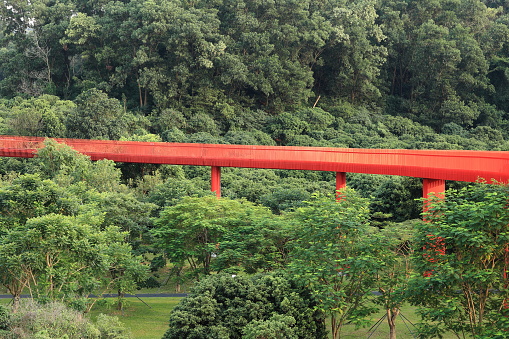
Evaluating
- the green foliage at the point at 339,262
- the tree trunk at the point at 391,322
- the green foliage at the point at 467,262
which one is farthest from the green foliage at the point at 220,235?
the green foliage at the point at 467,262

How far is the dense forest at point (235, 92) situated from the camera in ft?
108

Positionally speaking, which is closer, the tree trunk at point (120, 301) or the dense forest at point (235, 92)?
the tree trunk at point (120, 301)

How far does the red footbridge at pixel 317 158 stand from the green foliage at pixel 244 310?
252 inches

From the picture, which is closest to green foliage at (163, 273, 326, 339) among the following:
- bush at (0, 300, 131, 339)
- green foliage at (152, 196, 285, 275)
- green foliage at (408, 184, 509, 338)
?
bush at (0, 300, 131, 339)

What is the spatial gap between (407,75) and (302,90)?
14.8 metres

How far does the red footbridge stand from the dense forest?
1.44 meters

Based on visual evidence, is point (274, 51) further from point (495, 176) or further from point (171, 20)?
point (495, 176)

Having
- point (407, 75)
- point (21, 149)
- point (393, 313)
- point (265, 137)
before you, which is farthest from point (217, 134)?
point (393, 313)

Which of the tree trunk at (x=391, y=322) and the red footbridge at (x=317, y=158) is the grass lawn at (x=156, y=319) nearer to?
the tree trunk at (x=391, y=322)

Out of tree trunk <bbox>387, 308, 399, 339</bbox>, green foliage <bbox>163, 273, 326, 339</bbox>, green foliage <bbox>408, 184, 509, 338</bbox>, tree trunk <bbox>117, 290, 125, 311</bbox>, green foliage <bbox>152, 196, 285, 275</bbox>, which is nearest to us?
green foliage <bbox>408, 184, 509, 338</bbox>

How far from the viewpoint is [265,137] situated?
5334 cm

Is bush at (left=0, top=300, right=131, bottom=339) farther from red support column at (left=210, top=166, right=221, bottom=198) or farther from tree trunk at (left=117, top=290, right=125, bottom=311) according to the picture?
red support column at (left=210, top=166, right=221, bottom=198)

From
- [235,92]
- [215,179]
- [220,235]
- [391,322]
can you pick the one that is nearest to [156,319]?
[220,235]

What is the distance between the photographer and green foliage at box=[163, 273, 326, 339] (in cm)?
1997
